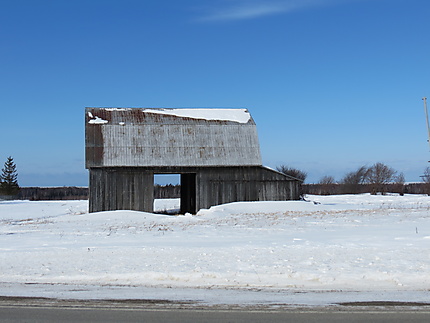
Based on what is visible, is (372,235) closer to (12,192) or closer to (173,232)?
(173,232)

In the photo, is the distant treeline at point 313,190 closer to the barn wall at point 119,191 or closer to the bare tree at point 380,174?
the bare tree at point 380,174

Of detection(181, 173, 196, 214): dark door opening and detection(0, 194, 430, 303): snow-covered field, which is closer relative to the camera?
detection(0, 194, 430, 303): snow-covered field

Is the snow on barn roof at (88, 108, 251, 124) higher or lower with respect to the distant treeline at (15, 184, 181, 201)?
higher

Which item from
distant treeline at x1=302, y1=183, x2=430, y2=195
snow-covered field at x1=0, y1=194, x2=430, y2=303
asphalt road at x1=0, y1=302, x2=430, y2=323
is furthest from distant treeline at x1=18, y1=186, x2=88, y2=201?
asphalt road at x1=0, y1=302, x2=430, y2=323

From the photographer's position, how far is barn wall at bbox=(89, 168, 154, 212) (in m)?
30.5

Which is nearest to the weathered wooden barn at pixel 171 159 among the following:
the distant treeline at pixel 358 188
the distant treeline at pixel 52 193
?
the distant treeline at pixel 358 188

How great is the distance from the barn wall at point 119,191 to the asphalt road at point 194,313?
2315 centimetres

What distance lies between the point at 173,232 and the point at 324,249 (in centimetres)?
728

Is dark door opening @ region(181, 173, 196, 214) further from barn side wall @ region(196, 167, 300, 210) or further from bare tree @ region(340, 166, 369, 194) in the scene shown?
bare tree @ region(340, 166, 369, 194)

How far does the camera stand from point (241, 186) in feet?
105

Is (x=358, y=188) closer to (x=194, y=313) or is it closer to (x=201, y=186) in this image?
(x=201, y=186)

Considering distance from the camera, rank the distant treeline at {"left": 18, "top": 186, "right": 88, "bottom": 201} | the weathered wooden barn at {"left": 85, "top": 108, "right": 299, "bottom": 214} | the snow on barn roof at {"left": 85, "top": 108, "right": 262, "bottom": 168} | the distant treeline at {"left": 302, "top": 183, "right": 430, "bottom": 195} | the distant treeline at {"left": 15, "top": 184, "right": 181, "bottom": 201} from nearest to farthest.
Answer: the weathered wooden barn at {"left": 85, "top": 108, "right": 299, "bottom": 214} < the snow on barn roof at {"left": 85, "top": 108, "right": 262, "bottom": 168} < the distant treeline at {"left": 302, "top": 183, "right": 430, "bottom": 195} < the distant treeline at {"left": 15, "top": 184, "right": 181, "bottom": 201} < the distant treeline at {"left": 18, "top": 186, "right": 88, "bottom": 201}

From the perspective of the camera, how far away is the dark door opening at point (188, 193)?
35.8 metres

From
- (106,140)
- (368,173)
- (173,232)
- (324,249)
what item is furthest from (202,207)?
(368,173)
